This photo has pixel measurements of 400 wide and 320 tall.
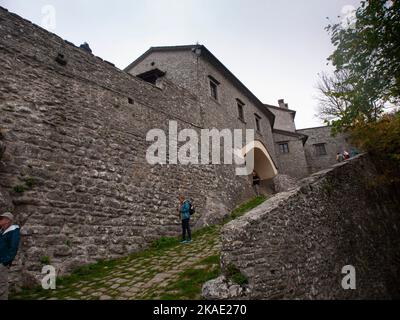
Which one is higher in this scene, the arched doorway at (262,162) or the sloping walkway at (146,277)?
the arched doorway at (262,162)

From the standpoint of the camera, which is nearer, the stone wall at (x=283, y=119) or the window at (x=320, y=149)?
the window at (x=320, y=149)

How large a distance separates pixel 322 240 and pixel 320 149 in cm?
2459

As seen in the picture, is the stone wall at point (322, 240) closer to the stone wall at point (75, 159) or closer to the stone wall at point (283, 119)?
the stone wall at point (75, 159)

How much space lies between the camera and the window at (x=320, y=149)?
27.0 m

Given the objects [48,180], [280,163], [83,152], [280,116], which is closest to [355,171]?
[83,152]

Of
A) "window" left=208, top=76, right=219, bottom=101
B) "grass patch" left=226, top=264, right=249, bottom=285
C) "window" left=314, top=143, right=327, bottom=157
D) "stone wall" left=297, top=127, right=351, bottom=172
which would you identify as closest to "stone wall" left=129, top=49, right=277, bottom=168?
"window" left=208, top=76, right=219, bottom=101

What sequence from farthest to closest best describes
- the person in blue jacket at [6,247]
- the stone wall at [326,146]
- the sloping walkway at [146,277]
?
the stone wall at [326,146], the sloping walkway at [146,277], the person in blue jacket at [6,247]

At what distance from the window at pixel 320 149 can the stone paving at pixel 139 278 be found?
2357 cm

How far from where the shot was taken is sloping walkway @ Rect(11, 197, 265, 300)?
429 centimetres

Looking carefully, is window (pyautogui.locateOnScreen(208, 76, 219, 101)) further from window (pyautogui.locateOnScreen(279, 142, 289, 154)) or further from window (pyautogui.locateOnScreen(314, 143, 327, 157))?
window (pyautogui.locateOnScreen(314, 143, 327, 157))

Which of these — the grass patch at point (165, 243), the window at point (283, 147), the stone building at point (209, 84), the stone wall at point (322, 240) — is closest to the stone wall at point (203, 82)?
the stone building at point (209, 84)

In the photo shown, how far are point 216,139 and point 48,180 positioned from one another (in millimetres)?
7628

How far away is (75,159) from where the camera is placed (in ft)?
22.4

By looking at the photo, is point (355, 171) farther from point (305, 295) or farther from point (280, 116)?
point (280, 116)
